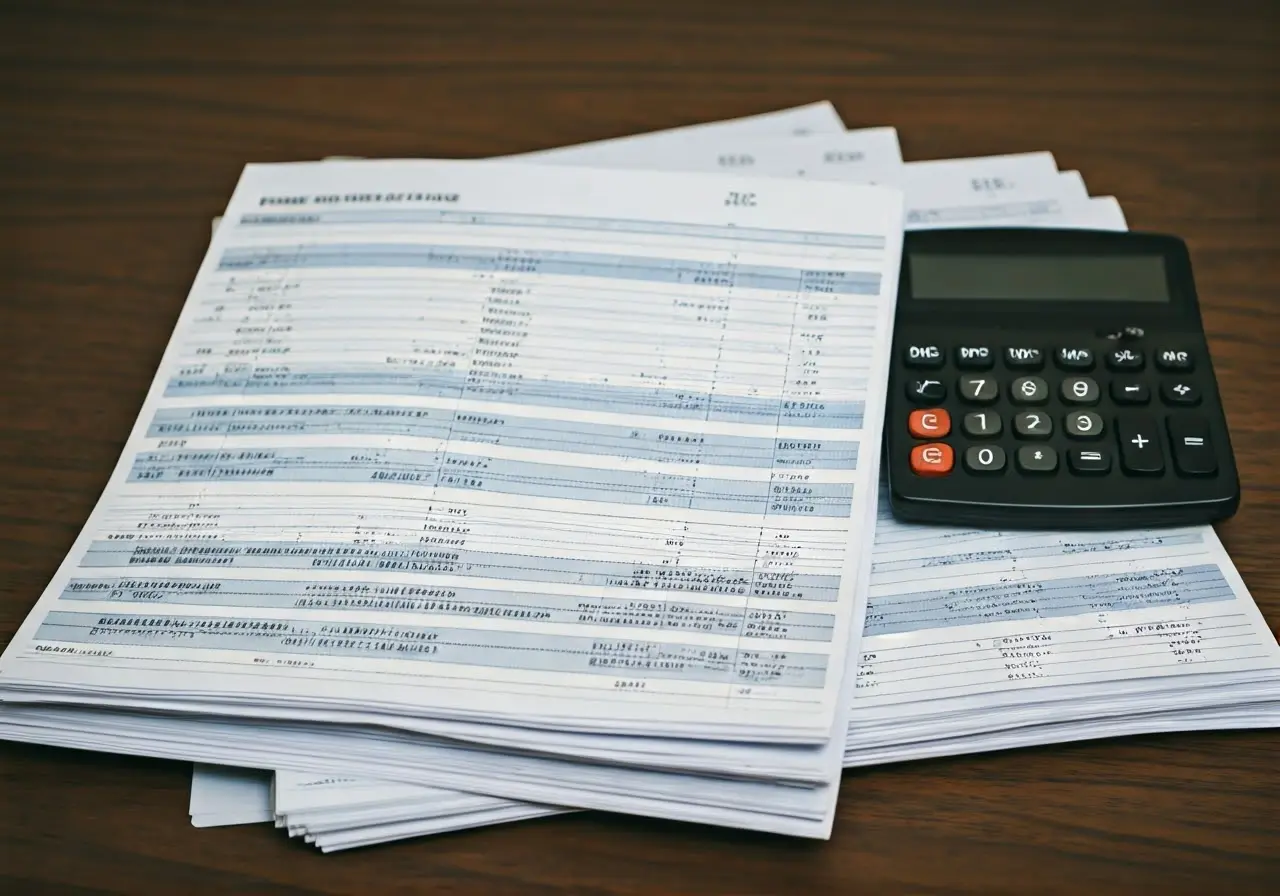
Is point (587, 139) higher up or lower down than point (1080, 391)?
higher up

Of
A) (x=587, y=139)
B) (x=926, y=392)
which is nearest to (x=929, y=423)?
(x=926, y=392)

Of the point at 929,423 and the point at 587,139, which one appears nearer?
the point at 929,423

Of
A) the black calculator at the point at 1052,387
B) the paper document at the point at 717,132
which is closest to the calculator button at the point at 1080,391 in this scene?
the black calculator at the point at 1052,387

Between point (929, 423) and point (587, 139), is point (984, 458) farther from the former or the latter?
point (587, 139)

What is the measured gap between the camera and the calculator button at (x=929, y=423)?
0.47 metres

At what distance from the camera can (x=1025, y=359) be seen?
1.58 ft

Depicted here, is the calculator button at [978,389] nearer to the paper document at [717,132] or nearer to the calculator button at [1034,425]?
the calculator button at [1034,425]

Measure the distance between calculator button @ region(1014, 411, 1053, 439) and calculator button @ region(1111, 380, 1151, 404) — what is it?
1.1 inches

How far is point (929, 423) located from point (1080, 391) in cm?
6

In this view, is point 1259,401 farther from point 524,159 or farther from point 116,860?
point 116,860

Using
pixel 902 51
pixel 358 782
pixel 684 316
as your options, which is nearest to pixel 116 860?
pixel 358 782

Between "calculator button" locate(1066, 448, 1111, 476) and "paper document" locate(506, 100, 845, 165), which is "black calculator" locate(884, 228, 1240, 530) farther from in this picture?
"paper document" locate(506, 100, 845, 165)

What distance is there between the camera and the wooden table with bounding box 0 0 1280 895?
39cm

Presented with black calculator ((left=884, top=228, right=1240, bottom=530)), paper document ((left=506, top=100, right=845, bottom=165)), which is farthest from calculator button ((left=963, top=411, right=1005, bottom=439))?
paper document ((left=506, top=100, right=845, bottom=165))
